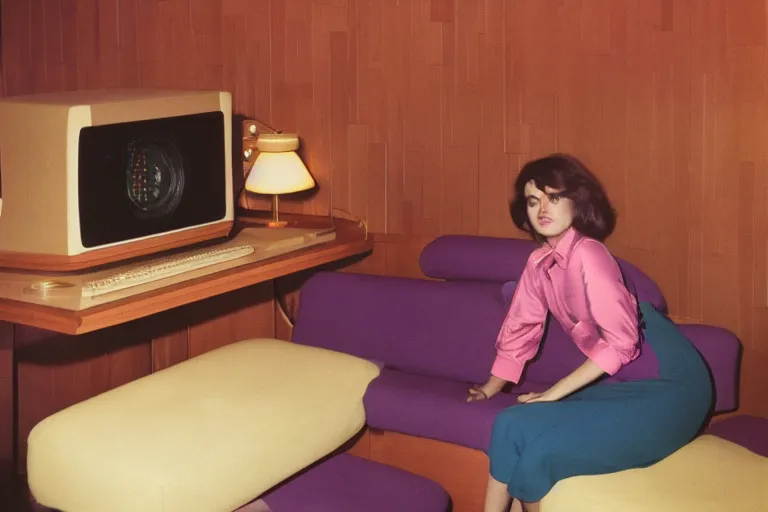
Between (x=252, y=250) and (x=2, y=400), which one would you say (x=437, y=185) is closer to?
(x=252, y=250)

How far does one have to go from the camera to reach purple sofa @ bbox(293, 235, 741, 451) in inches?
94.7

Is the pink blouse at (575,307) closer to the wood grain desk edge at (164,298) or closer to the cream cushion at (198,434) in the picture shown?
the cream cushion at (198,434)

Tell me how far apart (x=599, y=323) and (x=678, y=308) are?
20.9 inches

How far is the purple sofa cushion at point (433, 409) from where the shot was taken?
7.80ft

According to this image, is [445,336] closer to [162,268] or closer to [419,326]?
[419,326]

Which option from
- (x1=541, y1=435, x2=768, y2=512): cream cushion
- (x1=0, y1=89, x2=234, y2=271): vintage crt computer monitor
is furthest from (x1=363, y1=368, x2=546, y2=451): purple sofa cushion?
(x1=0, y1=89, x2=234, y2=271): vintage crt computer monitor

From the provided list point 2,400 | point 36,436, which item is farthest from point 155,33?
point 36,436

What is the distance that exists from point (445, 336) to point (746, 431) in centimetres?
80

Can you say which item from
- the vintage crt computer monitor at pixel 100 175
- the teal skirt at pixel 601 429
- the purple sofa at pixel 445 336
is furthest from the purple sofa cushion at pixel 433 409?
the vintage crt computer monitor at pixel 100 175

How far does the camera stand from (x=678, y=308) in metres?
2.65

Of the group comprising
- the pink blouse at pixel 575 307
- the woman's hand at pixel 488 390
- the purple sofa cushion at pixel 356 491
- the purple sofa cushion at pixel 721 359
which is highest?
the pink blouse at pixel 575 307

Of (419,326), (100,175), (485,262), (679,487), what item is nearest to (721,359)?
(679,487)

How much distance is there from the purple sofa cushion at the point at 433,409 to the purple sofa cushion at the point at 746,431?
0.45 metres

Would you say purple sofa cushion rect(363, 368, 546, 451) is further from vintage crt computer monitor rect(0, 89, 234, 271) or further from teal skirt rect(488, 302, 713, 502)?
vintage crt computer monitor rect(0, 89, 234, 271)
